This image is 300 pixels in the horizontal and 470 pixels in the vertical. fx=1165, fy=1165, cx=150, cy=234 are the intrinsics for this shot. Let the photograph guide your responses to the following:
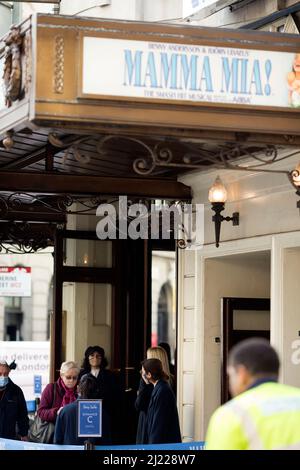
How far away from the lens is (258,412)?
485 centimetres

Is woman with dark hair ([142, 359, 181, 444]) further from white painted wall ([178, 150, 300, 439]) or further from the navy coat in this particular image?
white painted wall ([178, 150, 300, 439])

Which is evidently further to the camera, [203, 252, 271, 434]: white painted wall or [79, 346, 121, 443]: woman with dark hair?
[79, 346, 121, 443]: woman with dark hair

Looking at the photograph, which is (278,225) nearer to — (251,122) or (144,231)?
(251,122)

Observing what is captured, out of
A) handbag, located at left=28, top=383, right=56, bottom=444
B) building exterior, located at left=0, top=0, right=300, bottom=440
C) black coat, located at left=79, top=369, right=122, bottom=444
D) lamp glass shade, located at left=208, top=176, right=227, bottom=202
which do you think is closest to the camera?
building exterior, located at left=0, top=0, right=300, bottom=440

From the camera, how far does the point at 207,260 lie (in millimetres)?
13000

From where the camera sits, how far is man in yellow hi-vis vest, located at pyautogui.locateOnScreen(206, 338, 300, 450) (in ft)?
15.8

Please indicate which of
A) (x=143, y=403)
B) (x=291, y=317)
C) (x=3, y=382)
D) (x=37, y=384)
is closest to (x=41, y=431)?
(x=3, y=382)

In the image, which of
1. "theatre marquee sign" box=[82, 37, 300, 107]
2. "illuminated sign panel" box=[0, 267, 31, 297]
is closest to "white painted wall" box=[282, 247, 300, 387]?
"theatre marquee sign" box=[82, 37, 300, 107]

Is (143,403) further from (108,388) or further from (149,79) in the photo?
(149,79)

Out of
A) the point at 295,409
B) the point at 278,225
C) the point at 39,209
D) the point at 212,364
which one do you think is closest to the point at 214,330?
the point at 212,364

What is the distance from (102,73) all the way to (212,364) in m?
5.51

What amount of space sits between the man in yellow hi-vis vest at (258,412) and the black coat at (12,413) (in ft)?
27.5

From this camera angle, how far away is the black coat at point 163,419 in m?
11.3

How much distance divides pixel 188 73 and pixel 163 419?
4.19 metres
